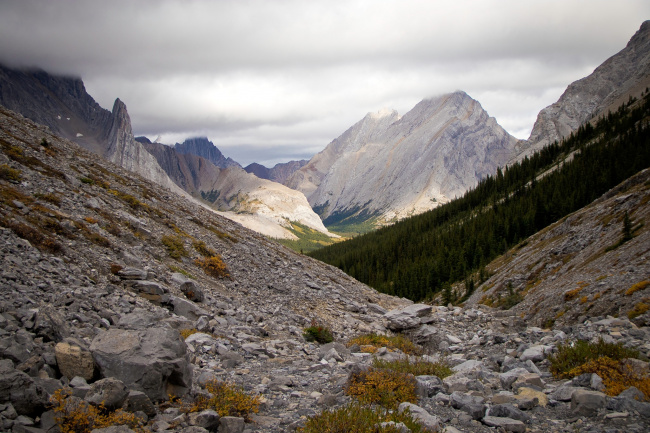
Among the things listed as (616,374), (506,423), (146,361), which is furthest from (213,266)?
(616,374)

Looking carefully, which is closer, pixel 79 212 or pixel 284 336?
pixel 284 336

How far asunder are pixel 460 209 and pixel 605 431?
141353mm

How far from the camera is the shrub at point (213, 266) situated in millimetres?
28031

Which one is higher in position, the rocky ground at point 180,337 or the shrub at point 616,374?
the shrub at point 616,374

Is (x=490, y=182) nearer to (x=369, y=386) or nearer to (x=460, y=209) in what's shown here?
(x=460, y=209)

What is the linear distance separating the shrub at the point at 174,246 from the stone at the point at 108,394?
20247 mm

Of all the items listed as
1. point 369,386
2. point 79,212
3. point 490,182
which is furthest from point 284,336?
point 490,182

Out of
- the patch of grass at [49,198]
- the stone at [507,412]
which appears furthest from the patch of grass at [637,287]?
the patch of grass at [49,198]

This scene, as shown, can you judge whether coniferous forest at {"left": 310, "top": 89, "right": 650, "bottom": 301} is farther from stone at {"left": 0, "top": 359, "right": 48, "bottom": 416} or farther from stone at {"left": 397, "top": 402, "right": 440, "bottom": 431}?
stone at {"left": 0, "top": 359, "right": 48, "bottom": 416}

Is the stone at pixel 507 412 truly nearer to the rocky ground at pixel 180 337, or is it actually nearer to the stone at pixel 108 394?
the rocky ground at pixel 180 337

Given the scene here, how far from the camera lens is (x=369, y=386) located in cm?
979

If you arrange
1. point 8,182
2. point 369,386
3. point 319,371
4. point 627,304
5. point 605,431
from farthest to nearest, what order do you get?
point 8,182
point 627,304
point 319,371
point 369,386
point 605,431

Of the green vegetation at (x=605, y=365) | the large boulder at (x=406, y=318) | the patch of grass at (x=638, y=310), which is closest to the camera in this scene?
the green vegetation at (x=605, y=365)

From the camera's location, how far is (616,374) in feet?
30.0
